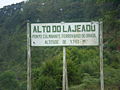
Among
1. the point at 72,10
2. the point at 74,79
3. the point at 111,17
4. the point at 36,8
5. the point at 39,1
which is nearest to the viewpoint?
the point at 111,17

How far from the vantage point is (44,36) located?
7559mm

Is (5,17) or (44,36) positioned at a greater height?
(5,17)

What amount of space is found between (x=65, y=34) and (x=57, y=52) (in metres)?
32.3

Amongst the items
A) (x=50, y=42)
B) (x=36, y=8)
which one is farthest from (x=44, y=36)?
(x=36, y=8)

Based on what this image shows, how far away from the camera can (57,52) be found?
39.8m

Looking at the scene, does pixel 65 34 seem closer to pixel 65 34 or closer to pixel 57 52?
pixel 65 34

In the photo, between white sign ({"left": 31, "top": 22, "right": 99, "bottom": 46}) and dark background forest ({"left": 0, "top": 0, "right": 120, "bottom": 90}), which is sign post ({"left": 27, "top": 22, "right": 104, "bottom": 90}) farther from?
dark background forest ({"left": 0, "top": 0, "right": 120, "bottom": 90})

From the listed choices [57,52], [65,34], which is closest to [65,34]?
[65,34]

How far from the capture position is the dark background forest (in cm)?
1486

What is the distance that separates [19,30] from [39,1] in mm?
20102

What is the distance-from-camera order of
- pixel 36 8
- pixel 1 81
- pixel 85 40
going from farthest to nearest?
1. pixel 36 8
2. pixel 1 81
3. pixel 85 40

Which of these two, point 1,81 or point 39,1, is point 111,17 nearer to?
point 1,81

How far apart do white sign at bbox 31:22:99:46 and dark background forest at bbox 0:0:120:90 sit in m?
3.69

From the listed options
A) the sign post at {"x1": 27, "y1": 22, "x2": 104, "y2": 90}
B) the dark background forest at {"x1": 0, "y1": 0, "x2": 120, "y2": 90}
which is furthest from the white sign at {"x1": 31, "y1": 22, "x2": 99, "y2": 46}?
the dark background forest at {"x1": 0, "y1": 0, "x2": 120, "y2": 90}
